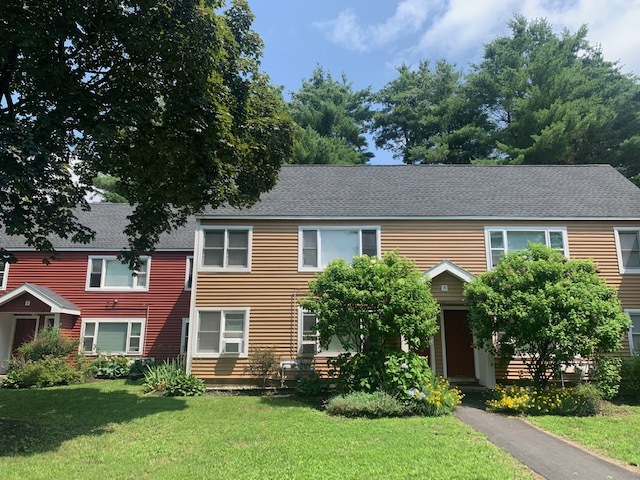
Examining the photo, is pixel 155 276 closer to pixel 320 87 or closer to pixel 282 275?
pixel 282 275

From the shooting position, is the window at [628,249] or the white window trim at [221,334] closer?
the white window trim at [221,334]

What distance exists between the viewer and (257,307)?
48.3ft

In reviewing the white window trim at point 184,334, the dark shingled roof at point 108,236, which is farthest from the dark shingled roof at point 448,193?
the white window trim at point 184,334

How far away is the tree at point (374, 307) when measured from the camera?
36.4ft

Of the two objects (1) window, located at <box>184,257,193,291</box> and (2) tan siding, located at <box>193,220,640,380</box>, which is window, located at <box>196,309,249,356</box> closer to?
(2) tan siding, located at <box>193,220,640,380</box>

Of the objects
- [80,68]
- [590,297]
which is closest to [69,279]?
[80,68]

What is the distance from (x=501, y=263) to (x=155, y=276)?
14.7 m

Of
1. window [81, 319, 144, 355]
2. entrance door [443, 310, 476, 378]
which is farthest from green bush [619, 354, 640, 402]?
window [81, 319, 144, 355]

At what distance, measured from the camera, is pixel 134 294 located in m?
19.6

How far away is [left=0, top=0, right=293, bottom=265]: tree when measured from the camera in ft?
26.9

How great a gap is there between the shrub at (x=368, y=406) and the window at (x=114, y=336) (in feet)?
39.3

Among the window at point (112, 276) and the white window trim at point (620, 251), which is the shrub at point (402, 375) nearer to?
the white window trim at point (620, 251)

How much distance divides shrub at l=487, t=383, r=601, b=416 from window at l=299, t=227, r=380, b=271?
6195 mm

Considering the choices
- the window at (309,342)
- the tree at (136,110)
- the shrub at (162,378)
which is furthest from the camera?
the window at (309,342)
